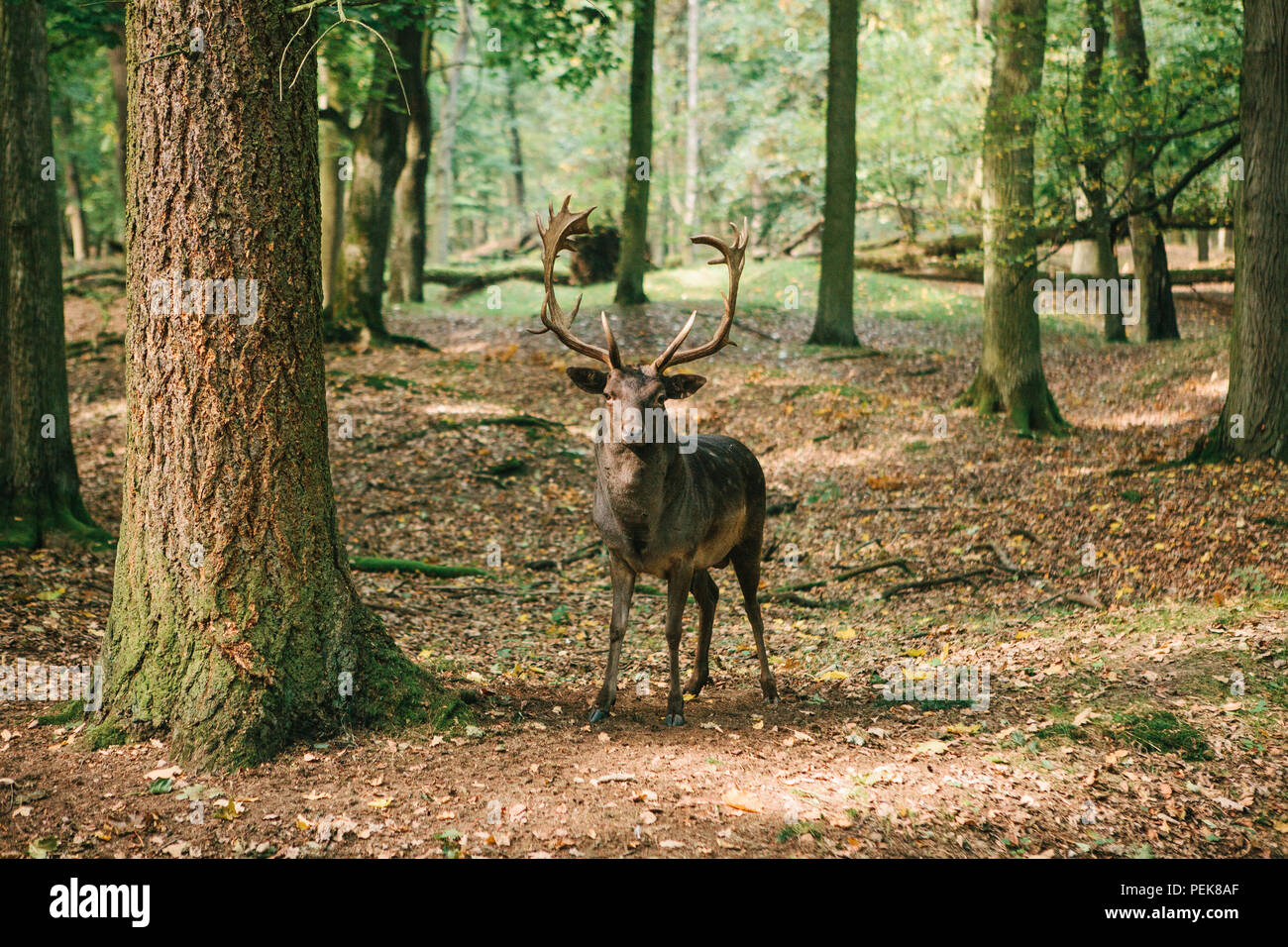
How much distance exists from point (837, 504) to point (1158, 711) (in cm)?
645

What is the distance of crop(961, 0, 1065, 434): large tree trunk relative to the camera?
1438 centimetres

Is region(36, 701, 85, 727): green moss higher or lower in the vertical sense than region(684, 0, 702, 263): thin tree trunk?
lower

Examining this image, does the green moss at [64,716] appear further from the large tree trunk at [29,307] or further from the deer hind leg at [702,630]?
the deer hind leg at [702,630]

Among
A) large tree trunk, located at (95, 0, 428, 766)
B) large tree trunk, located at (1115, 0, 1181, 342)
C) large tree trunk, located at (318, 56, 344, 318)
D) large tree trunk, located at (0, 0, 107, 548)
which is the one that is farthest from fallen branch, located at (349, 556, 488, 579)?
large tree trunk, located at (318, 56, 344, 318)

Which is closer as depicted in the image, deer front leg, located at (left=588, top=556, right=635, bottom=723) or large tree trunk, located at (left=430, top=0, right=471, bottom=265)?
deer front leg, located at (left=588, top=556, right=635, bottom=723)

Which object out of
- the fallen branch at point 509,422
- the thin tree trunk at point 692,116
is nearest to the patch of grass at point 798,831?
the fallen branch at point 509,422

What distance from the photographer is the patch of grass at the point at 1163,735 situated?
19.9ft

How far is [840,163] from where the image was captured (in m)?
19.8

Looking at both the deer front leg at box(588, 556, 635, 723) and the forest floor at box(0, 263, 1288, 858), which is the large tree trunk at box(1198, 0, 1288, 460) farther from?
the deer front leg at box(588, 556, 635, 723)

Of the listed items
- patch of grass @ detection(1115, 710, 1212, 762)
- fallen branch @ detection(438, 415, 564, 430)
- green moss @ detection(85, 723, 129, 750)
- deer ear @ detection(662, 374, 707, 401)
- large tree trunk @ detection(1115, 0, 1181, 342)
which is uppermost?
large tree trunk @ detection(1115, 0, 1181, 342)

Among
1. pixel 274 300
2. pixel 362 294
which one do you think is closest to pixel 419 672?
pixel 274 300

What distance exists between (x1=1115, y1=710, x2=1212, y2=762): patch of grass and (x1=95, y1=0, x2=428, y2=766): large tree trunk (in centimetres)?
479
